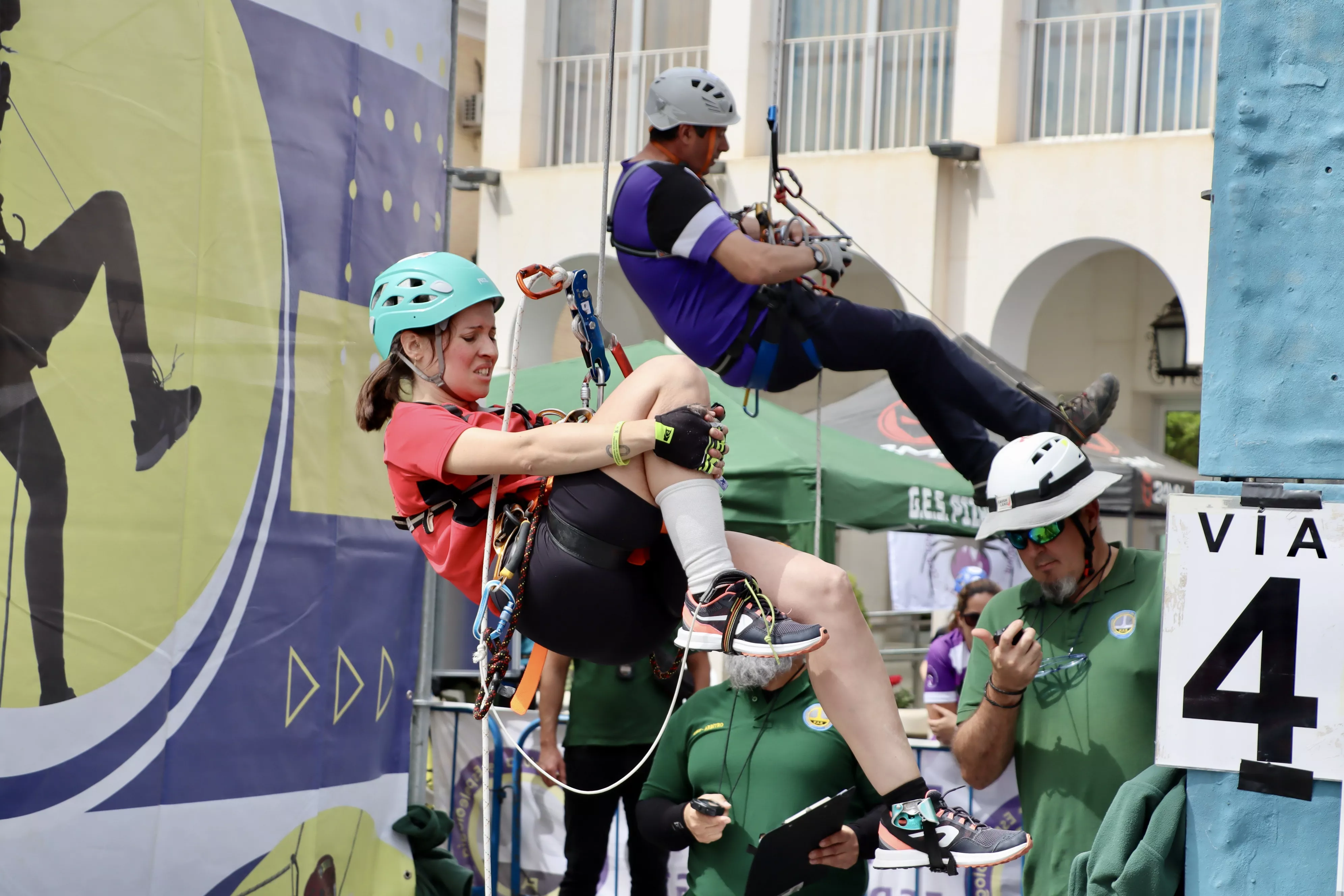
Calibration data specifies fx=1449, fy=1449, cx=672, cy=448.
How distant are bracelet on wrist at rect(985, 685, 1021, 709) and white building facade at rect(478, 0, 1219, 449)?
8757mm

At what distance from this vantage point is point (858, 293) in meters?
16.6

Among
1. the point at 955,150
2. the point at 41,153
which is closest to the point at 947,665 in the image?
the point at 41,153

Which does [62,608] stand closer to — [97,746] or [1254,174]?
[97,746]

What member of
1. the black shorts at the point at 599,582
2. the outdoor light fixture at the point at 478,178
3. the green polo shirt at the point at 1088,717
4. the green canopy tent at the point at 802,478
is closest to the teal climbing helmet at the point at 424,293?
the black shorts at the point at 599,582

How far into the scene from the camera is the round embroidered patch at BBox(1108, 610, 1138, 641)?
4.13m

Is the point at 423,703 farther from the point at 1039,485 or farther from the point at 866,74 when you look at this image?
the point at 866,74

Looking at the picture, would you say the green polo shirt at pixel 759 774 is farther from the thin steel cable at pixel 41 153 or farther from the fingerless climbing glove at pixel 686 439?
the thin steel cable at pixel 41 153

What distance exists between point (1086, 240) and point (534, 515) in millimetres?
10575

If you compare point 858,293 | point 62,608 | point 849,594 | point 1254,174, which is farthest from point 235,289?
point 858,293

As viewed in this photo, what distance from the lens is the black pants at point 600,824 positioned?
632 cm

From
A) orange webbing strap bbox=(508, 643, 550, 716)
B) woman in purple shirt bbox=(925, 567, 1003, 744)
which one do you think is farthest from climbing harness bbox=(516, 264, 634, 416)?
woman in purple shirt bbox=(925, 567, 1003, 744)

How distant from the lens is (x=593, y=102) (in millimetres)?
15016

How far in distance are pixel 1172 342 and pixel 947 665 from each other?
858 centimetres

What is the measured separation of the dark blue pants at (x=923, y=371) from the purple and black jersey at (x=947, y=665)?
2.56m
